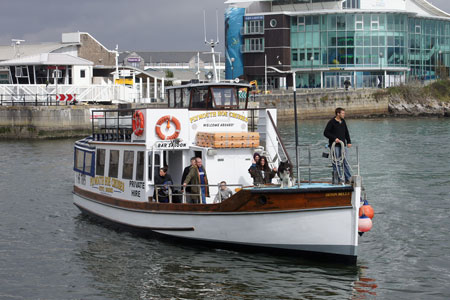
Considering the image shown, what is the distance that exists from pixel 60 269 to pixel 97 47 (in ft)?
223

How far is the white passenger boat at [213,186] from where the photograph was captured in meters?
15.9

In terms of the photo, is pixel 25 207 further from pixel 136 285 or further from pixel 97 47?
pixel 97 47

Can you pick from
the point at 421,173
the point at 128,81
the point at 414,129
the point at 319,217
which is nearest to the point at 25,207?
the point at 319,217

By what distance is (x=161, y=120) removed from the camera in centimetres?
1905

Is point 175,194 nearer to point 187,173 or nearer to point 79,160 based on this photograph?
point 187,173

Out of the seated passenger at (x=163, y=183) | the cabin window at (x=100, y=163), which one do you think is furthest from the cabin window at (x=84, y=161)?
the seated passenger at (x=163, y=183)

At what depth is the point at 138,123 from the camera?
19.3m

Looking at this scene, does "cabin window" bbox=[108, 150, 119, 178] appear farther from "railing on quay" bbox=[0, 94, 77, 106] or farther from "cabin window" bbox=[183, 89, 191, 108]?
"railing on quay" bbox=[0, 94, 77, 106]

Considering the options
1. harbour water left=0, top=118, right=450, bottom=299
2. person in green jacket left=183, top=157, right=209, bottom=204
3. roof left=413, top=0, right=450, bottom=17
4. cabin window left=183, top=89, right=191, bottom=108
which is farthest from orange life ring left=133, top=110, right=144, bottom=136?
roof left=413, top=0, right=450, bottom=17

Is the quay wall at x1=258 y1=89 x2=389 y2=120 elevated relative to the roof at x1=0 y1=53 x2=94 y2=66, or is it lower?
lower

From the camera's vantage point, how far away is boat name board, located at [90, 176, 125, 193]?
66.6 ft

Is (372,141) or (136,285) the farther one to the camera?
(372,141)

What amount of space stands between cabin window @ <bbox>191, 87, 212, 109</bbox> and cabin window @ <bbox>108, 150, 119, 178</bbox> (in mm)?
2793

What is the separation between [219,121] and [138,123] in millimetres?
2278
